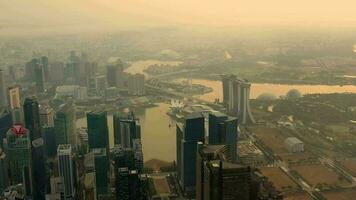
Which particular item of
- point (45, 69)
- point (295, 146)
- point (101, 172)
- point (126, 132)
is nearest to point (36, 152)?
point (101, 172)

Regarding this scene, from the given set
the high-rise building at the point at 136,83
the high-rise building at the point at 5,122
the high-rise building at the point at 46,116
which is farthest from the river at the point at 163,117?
the high-rise building at the point at 5,122

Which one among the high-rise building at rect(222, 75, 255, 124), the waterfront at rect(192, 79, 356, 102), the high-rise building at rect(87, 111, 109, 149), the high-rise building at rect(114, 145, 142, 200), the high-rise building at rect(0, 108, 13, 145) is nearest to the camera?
the high-rise building at rect(114, 145, 142, 200)

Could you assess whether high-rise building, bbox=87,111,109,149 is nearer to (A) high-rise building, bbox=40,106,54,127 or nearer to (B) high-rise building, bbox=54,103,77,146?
(B) high-rise building, bbox=54,103,77,146

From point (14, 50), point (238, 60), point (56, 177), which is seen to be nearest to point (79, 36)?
point (14, 50)

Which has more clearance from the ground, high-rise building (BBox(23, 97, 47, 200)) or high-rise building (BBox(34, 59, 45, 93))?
high-rise building (BBox(34, 59, 45, 93))

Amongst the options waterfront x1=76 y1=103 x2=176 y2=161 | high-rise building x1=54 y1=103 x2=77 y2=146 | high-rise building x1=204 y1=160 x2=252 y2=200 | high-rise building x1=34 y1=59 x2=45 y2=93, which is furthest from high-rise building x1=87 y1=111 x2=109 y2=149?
high-rise building x1=204 y1=160 x2=252 y2=200
